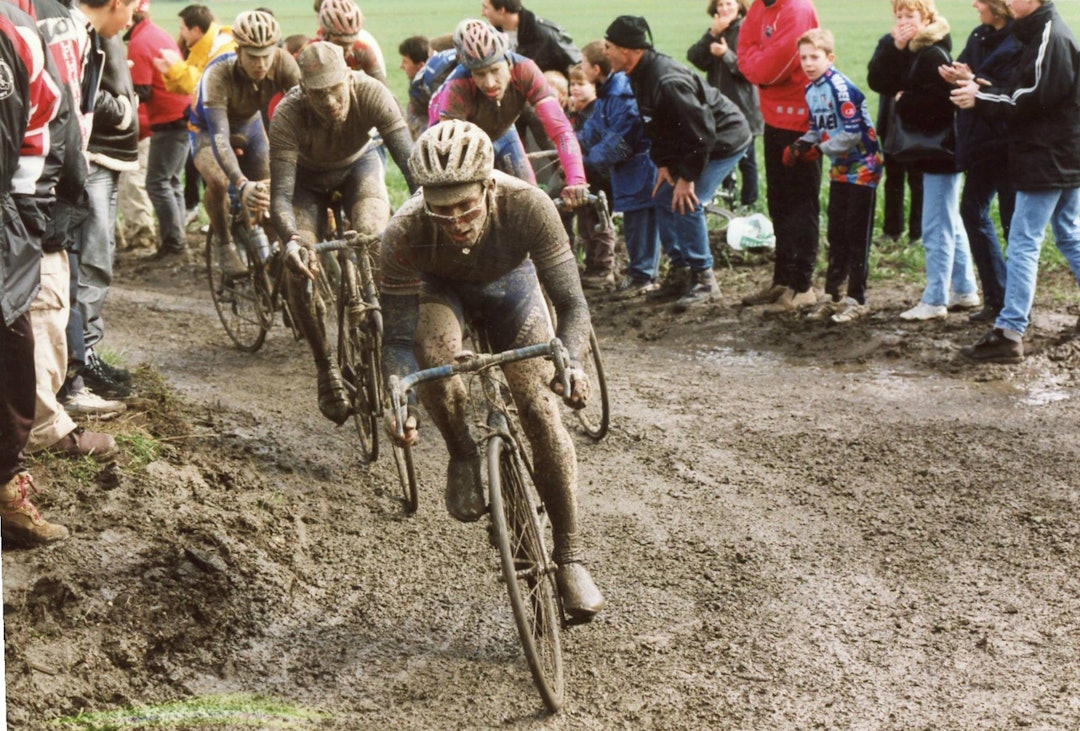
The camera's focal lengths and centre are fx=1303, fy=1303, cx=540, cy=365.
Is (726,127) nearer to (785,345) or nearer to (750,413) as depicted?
(785,345)

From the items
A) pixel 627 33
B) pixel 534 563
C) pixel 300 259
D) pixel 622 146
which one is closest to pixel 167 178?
pixel 622 146

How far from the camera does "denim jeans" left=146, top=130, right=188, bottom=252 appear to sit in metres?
13.5

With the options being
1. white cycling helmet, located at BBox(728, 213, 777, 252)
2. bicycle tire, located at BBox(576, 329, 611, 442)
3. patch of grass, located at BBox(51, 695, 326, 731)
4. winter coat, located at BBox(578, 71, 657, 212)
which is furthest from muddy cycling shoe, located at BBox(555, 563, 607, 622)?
white cycling helmet, located at BBox(728, 213, 777, 252)

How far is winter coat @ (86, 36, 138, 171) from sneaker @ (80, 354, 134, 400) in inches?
51.4

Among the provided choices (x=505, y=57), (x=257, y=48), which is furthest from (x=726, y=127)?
(x=257, y=48)

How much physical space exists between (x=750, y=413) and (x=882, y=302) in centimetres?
286

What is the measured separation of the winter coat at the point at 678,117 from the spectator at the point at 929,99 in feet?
4.55

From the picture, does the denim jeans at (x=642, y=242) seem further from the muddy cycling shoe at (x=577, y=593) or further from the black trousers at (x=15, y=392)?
the black trousers at (x=15, y=392)

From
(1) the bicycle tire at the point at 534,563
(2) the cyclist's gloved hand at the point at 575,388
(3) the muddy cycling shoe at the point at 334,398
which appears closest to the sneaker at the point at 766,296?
(3) the muddy cycling shoe at the point at 334,398

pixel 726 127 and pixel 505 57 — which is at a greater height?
pixel 505 57

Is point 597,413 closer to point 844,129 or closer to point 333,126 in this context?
point 333,126

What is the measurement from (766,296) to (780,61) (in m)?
2.00

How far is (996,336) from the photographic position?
9344mm

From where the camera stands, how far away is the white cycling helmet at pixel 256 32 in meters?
9.23
